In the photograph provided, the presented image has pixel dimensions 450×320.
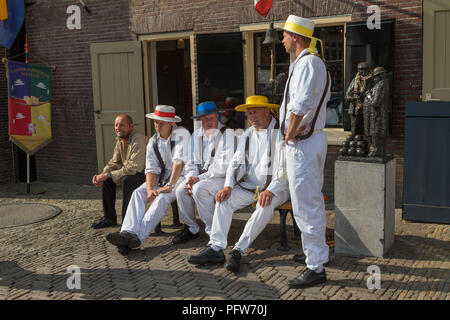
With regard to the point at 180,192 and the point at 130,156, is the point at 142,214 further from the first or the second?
the point at 130,156

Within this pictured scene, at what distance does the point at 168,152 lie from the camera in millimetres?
5496

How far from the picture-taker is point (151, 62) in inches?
334

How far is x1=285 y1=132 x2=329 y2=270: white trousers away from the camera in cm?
390

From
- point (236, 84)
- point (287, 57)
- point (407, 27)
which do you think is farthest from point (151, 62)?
point (407, 27)

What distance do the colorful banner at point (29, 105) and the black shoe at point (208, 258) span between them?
16.7ft

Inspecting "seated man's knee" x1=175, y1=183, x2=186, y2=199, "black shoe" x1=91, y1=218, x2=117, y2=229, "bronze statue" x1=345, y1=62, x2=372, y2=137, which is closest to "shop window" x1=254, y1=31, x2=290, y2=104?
"bronze statue" x1=345, y1=62, x2=372, y2=137

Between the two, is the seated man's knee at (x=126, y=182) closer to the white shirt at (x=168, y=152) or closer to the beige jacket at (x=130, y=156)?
the beige jacket at (x=130, y=156)

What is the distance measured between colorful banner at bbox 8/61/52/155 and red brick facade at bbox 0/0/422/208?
524 millimetres

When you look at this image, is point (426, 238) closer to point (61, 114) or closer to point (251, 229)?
point (251, 229)

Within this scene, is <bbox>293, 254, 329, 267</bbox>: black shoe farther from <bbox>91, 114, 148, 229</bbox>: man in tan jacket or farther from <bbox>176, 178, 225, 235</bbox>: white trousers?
<bbox>91, 114, 148, 229</bbox>: man in tan jacket

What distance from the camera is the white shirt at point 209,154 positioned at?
16.9 feet

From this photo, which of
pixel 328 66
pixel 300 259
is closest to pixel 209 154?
pixel 300 259

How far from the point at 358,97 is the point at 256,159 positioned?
1.16m

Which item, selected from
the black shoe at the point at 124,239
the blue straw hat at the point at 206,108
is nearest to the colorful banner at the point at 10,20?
the blue straw hat at the point at 206,108
